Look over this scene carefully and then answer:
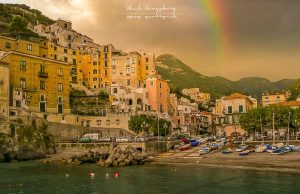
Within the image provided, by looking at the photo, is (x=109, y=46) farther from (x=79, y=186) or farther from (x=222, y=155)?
(x=79, y=186)

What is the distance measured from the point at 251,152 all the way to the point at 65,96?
48.4 metres

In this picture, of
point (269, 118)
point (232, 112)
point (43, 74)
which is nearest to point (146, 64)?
point (232, 112)

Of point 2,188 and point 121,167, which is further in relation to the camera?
point 121,167

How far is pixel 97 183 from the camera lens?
1839 inches

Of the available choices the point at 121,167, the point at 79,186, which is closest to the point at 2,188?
the point at 79,186

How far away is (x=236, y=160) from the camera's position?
67062mm

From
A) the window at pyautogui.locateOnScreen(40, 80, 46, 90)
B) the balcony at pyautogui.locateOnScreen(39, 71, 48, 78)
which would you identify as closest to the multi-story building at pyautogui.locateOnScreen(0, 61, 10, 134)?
the balcony at pyautogui.locateOnScreen(39, 71, 48, 78)

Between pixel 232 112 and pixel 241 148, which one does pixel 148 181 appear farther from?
pixel 232 112

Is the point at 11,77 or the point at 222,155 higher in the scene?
the point at 11,77

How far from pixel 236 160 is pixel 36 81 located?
1994 inches

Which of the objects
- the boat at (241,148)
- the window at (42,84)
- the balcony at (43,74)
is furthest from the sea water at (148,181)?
the balcony at (43,74)

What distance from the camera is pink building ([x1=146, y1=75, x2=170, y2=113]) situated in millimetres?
111812

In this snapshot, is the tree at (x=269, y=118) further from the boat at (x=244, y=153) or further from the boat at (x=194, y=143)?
the boat at (x=244, y=153)

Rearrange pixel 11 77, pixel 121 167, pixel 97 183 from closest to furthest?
pixel 97 183 < pixel 121 167 < pixel 11 77
